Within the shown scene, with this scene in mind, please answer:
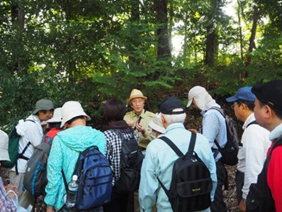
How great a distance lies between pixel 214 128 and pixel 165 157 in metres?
1.34

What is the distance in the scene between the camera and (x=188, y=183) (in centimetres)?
243

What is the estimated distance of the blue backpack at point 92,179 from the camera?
8.95ft

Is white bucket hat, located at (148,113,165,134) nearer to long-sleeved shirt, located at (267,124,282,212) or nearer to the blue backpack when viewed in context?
the blue backpack

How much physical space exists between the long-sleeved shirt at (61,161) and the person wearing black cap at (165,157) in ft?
2.59

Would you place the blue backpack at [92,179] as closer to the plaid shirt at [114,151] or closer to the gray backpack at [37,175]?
the plaid shirt at [114,151]

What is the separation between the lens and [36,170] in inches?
125

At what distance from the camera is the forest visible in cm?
714

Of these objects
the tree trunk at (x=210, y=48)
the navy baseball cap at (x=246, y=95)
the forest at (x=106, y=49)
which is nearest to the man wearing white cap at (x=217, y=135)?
the navy baseball cap at (x=246, y=95)

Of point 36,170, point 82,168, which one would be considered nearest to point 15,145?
point 36,170

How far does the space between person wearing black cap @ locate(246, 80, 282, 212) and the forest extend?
15.9 ft

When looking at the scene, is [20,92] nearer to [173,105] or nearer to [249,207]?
[173,105]

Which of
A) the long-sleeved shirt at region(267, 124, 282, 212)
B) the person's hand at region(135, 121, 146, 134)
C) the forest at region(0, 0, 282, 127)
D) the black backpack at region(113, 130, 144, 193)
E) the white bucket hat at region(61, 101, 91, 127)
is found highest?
the forest at region(0, 0, 282, 127)

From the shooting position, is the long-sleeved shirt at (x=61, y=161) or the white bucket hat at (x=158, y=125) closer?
the long-sleeved shirt at (x=61, y=161)

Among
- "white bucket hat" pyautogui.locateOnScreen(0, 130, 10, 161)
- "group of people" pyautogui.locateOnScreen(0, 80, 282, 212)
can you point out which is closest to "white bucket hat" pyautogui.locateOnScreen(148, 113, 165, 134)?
"group of people" pyautogui.locateOnScreen(0, 80, 282, 212)
